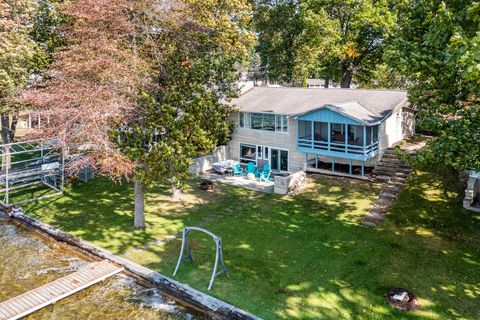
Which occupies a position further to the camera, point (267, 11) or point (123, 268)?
point (267, 11)

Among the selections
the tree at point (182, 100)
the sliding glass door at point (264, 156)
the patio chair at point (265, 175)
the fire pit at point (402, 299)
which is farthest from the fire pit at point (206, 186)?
the fire pit at point (402, 299)

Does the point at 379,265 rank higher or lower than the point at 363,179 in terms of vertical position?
lower

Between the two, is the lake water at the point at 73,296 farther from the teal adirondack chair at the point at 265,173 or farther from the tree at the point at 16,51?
the teal adirondack chair at the point at 265,173

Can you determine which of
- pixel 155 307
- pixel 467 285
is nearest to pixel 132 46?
pixel 155 307

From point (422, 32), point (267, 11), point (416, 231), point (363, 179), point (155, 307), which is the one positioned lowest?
point (155, 307)

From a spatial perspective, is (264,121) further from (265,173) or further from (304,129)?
(265,173)

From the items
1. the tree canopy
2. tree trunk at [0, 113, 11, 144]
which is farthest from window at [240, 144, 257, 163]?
tree trunk at [0, 113, 11, 144]

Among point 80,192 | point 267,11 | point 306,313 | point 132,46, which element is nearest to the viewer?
point 306,313

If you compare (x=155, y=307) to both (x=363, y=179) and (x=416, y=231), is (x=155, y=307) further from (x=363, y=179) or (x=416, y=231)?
(x=363, y=179)

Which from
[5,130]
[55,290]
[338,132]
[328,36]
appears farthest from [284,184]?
[5,130]
